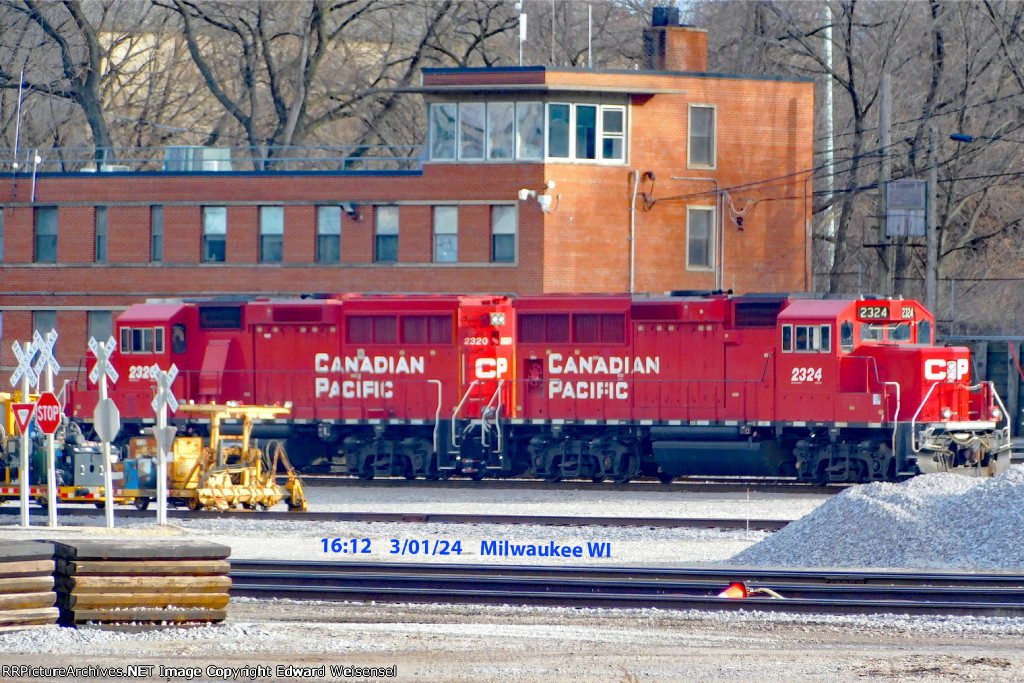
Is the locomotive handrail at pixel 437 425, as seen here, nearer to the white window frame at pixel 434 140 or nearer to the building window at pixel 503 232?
the building window at pixel 503 232

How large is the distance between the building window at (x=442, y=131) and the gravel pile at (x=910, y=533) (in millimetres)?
22114

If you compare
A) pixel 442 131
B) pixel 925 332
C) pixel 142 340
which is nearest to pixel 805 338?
pixel 925 332

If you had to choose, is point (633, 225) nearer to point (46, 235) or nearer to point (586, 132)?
point (586, 132)

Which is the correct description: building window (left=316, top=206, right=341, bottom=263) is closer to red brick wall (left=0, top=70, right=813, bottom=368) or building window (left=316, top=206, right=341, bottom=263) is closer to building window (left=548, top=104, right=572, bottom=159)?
red brick wall (left=0, top=70, right=813, bottom=368)

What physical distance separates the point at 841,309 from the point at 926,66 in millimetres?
24342

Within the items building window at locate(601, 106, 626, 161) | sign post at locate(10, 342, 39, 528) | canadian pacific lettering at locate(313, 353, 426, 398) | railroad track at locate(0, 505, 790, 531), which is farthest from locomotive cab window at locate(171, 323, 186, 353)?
building window at locate(601, 106, 626, 161)

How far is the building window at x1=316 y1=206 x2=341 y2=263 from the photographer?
3953 cm

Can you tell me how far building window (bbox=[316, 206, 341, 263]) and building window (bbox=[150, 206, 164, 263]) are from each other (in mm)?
4936

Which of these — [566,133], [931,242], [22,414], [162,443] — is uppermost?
[566,133]

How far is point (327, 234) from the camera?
39625 millimetres

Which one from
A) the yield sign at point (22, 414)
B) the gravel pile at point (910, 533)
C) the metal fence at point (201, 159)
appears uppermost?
the metal fence at point (201, 159)

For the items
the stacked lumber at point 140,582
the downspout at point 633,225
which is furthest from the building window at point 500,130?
the stacked lumber at point 140,582

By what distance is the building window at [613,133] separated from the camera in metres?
38.8

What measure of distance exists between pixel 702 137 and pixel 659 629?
2835 centimetres
